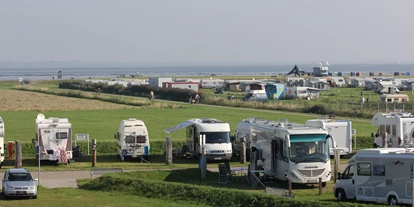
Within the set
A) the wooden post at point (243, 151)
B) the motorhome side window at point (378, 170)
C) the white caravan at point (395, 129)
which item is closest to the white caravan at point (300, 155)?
the motorhome side window at point (378, 170)

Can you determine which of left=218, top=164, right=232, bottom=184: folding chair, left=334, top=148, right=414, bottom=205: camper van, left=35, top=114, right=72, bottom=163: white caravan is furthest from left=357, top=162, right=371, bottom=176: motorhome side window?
left=35, top=114, right=72, bottom=163: white caravan

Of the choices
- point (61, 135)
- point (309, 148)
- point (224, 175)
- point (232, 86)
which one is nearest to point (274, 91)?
point (232, 86)

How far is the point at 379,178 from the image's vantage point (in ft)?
75.8

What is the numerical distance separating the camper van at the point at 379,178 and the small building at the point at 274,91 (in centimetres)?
6495

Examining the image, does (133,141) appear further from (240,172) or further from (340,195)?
(340,195)

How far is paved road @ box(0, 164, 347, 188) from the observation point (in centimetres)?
2877

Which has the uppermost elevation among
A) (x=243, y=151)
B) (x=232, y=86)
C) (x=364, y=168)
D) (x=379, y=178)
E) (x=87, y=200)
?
(x=232, y=86)

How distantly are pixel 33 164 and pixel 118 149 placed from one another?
15.3 ft

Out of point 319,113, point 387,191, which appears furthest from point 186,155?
point 319,113

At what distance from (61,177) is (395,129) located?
1771cm

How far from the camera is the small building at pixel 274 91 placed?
89637 mm

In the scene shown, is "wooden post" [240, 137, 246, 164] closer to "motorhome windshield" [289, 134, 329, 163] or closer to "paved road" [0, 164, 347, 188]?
"paved road" [0, 164, 347, 188]

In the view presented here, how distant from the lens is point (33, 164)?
1384 inches

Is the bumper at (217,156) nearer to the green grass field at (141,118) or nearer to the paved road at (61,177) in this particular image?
the paved road at (61,177)
